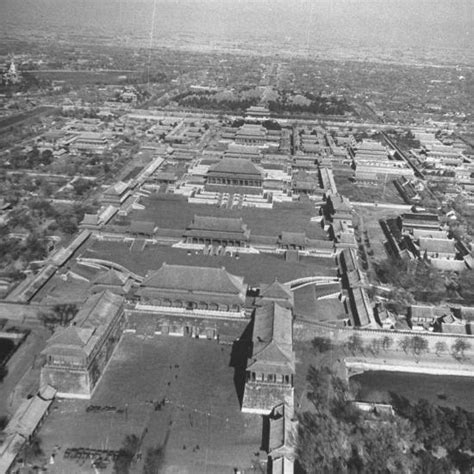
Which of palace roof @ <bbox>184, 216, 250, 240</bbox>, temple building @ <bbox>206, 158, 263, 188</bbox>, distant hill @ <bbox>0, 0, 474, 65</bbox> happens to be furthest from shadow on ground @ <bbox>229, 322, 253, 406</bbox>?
distant hill @ <bbox>0, 0, 474, 65</bbox>

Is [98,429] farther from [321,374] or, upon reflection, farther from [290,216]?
[290,216]

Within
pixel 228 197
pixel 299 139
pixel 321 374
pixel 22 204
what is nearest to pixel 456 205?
pixel 228 197

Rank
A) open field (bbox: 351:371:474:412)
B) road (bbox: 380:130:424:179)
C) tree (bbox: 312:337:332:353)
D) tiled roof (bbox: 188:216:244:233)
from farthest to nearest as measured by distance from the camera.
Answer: road (bbox: 380:130:424:179) < tiled roof (bbox: 188:216:244:233) < tree (bbox: 312:337:332:353) < open field (bbox: 351:371:474:412)

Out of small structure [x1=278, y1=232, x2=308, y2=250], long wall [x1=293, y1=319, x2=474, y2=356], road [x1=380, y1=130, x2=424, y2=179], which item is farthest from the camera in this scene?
road [x1=380, y1=130, x2=424, y2=179]

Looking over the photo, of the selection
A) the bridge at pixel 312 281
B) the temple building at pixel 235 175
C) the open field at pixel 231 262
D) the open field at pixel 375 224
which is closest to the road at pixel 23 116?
the temple building at pixel 235 175

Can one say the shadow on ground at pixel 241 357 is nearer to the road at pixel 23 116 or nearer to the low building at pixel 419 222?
the low building at pixel 419 222

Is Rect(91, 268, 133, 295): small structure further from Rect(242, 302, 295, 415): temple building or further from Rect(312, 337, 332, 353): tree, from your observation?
Rect(312, 337, 332, 353): tree

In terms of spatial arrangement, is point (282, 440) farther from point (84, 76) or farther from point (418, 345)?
point (84, 76)
